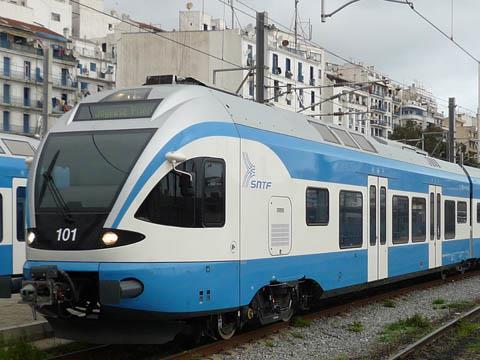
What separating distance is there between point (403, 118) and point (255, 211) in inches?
4396

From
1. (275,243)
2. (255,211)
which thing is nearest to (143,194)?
(255,211)

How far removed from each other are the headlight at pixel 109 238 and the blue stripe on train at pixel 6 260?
5.84m

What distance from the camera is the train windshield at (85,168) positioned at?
27.9 feet

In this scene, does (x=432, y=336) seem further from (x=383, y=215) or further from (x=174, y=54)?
(x=174, y=54)

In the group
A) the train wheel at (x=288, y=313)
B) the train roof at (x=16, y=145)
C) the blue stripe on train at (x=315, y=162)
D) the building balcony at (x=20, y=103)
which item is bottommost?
the train wheel at (x=288, y=313)

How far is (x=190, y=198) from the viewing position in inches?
348

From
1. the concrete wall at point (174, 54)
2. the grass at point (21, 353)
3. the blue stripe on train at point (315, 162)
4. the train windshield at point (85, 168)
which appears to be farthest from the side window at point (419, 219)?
the concrete wall at point (174, 54)

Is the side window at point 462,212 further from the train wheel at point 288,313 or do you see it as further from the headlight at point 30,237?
the headlight at point 30,237

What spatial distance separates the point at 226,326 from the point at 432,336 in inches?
125

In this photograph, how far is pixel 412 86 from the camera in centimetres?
13762

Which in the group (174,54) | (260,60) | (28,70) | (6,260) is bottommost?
(6,260)

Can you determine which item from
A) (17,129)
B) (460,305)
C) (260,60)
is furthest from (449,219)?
(17,129)

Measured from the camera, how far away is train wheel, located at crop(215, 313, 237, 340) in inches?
386

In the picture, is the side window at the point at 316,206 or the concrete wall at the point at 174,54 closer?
the side window at the point at 316,206
